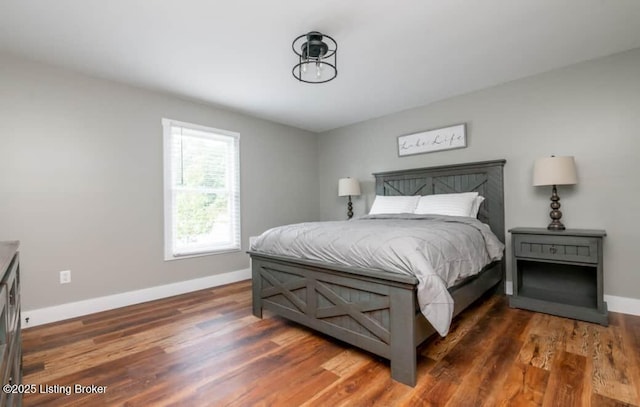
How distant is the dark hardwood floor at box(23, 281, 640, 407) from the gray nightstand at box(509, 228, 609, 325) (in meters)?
0.11

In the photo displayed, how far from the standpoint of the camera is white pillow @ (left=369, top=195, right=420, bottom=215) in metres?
3.43

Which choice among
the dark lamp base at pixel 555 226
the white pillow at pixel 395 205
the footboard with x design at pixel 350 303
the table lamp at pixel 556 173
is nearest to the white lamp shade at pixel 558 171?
the table lamp at pixel 556 173

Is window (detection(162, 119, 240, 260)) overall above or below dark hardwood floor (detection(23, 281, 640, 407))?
above

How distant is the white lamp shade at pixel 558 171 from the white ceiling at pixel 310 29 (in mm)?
923

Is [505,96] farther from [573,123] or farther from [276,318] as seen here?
[276,318]

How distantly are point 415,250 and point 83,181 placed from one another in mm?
2983

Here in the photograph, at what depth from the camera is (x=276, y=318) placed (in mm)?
2586

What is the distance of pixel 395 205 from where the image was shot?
139 inches

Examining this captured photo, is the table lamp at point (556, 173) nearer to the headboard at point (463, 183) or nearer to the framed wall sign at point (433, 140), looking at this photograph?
the headboard at point (463, 183)

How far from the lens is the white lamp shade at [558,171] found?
257 centimetres

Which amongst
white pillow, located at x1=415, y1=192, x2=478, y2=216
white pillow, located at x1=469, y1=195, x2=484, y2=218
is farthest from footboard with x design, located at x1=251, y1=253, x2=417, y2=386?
white pillow, located at x1=469, y1=195, x2=484, y2=218

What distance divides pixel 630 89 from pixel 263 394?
3654mm

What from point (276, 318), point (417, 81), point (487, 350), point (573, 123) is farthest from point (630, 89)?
point (276, 318)

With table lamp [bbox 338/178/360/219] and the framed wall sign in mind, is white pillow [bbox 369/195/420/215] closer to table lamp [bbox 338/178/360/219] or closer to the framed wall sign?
table lamp [bbox 338/178/360/219]
